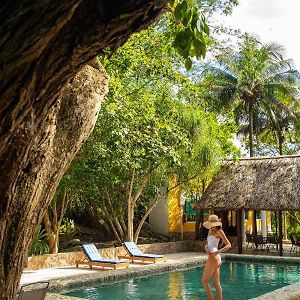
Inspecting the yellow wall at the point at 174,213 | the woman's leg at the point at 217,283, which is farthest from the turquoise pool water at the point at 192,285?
the yellow wall at the point at 174,213

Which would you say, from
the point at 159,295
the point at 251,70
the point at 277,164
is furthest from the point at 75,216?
the point at 159,295

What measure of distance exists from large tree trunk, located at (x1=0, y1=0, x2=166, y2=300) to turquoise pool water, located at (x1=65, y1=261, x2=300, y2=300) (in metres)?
7.50

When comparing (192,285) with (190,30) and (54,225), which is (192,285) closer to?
(54,225)

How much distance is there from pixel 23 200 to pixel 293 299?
6.50m

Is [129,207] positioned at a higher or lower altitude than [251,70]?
lower

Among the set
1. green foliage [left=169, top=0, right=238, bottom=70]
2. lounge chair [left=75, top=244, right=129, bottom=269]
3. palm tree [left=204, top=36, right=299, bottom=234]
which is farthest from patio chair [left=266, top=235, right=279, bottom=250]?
green foliage [left=169, top=0, right=238, bottom=70]

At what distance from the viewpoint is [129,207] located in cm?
1534

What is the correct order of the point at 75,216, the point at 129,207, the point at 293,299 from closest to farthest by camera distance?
the point at 293,299
the point at 129,207
the point at 75,216

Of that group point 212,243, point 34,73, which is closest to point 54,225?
point 212,243

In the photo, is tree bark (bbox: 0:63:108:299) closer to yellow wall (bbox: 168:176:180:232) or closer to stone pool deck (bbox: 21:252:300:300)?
stone pool deck (bbox: 21:252:300:300)

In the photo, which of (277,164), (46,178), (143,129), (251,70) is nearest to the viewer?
(46,178)

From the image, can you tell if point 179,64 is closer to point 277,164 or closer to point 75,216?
point 277,164

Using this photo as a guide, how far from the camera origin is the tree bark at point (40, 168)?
2.02m

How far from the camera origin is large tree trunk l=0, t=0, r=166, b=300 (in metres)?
1.40
